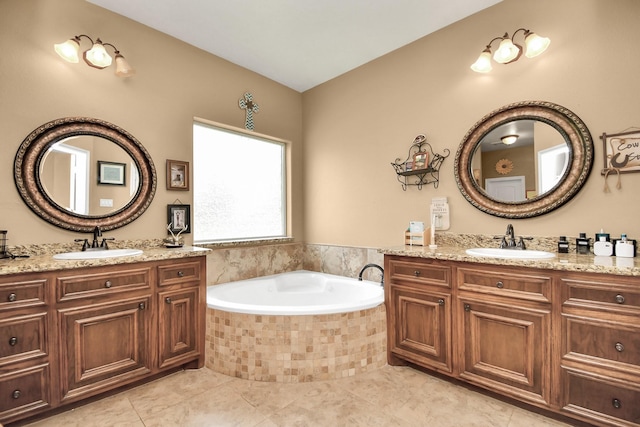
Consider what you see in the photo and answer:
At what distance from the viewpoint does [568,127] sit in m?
2.04

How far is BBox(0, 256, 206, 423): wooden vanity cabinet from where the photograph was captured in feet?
5.18

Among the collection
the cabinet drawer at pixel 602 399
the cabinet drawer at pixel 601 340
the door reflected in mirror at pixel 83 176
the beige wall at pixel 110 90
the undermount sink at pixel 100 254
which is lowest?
the cabinet drawer at pixel 602 399

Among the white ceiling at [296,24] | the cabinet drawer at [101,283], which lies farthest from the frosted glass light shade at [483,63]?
the cabinet drawer at [101,283]

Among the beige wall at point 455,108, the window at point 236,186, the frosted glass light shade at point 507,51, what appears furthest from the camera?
the window at point 236,186

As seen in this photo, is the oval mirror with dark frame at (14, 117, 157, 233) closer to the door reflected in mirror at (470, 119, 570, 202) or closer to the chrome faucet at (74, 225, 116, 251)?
the chrome faucet at (74, 225, 116, 251)

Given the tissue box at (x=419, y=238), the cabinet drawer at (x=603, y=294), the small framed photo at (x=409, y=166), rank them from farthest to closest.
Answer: the small framed photo at (x=409, y=166)
the tissue box at (x=419, y=238)
the cabinet drawer at (x=603, y=294)

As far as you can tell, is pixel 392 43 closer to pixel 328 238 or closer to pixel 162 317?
pixel 328 238

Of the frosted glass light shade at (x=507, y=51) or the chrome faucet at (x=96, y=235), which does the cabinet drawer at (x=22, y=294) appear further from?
the frosted glass light shade at (x=507, y=51)

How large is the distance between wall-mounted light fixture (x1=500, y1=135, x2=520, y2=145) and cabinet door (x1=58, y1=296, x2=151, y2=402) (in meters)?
2.80

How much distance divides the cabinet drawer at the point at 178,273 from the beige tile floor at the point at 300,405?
69 cm

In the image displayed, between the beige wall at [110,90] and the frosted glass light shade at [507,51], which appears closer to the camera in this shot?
the beige wall at [110,90]

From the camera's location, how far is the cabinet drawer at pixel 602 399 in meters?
1.45

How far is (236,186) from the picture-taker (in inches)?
127

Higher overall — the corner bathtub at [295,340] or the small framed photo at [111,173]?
the small framed photo at [111,173]
